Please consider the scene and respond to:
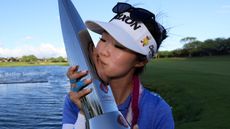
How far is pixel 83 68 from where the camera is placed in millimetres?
2148

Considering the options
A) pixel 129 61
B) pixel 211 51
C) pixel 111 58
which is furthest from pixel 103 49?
pixel 211 51

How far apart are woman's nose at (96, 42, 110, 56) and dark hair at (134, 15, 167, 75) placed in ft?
0.71

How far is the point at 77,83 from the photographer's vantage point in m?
2.11

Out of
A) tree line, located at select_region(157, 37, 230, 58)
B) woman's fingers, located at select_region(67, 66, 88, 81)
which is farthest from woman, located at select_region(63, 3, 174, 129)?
tree line, located at select_region(157, 37, 230, 58)

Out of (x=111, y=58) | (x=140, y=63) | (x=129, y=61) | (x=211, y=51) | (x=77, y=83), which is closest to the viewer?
(x=77, y=83)

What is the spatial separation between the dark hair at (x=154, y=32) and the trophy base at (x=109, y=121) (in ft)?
1.18

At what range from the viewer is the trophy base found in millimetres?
2164

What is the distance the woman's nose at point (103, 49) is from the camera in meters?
2.23

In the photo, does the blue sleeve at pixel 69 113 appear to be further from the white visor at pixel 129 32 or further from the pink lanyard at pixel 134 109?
the white visor at pixel 129 32

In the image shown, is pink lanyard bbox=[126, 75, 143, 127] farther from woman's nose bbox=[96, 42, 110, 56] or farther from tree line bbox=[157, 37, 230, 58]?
tree line bbox=[157, 37, 230, 58]

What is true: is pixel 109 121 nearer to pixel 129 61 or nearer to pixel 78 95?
pixel 78 95

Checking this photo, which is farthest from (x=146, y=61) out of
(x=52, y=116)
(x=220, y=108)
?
(x=52, y=116)

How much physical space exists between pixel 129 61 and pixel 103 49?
0.17m

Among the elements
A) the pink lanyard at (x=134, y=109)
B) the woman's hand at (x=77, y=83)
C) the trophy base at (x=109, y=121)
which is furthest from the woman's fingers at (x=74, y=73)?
the pink lanyard at (x=134, y=109)
